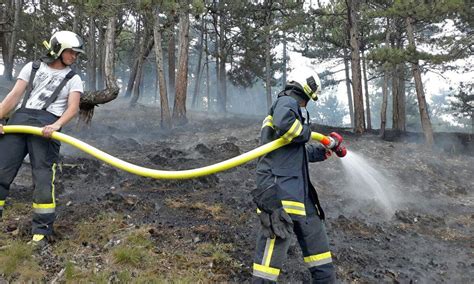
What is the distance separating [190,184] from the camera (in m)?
6.98

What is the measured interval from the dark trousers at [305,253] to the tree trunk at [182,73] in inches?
464

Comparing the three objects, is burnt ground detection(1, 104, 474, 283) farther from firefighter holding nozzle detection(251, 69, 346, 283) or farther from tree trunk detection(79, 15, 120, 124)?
tree trunk detection(79, 15, 120, 124)

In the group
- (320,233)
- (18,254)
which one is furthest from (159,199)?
(320,233)

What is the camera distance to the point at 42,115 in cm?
390

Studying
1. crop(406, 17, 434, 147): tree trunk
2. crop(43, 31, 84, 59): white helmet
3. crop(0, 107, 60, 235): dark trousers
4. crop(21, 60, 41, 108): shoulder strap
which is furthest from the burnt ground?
crop(406, 17, 434, 147): tree trunk

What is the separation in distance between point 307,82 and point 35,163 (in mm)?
2839

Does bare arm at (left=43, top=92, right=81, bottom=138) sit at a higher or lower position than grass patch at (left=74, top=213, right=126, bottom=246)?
higher

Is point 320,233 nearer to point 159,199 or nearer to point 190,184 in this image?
point 159,199

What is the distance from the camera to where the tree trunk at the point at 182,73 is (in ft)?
46.6

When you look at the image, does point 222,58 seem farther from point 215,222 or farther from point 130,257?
point 130,257

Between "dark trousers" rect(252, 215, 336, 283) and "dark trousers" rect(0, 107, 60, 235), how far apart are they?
87.8 inches

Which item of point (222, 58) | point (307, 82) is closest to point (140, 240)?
point (307, 82)

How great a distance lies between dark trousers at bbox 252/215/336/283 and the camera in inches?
119

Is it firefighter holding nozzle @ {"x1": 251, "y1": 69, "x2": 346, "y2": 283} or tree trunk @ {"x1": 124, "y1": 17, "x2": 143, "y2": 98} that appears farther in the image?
tree trunk @ {"x1": 124, "y1": 17, "x2": 143, "y2": 98}
